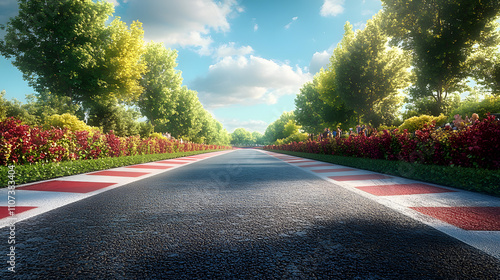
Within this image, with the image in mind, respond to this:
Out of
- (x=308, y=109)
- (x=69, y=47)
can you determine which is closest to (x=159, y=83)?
(x=69, y=47)

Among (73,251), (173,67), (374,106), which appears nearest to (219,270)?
(73,251)

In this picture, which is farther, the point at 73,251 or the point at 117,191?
the point at 117,191

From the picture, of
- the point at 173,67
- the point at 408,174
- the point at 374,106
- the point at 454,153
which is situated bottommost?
the point at 408,174

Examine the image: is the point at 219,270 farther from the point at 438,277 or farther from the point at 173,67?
the point at 173,67

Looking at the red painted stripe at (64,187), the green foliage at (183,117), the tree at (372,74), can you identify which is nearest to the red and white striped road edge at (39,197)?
the red painted stripe at (64,187)

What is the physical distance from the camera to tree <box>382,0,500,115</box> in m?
16.8

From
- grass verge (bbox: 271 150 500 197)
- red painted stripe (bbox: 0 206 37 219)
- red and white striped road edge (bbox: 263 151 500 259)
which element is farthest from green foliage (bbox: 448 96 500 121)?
red painted stripe (bbox: 0 206 37 219)

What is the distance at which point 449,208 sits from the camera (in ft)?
11.9

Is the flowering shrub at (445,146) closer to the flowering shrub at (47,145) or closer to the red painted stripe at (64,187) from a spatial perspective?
the red painted stripe at (64,187)

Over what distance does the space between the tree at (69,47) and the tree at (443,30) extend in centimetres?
2209

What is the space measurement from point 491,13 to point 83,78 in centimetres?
2926

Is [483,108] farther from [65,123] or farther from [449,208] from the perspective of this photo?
[65,123]

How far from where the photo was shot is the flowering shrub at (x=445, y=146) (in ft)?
16.8

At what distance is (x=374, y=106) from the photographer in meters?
25.2
